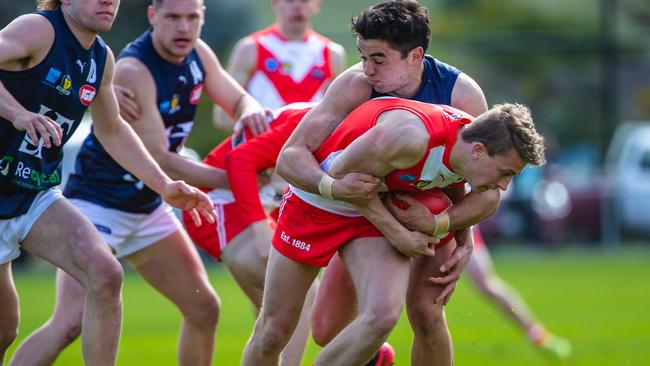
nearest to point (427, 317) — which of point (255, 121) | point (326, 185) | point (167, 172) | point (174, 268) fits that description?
point (326, 185)

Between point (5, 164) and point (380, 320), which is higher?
point (5, 164)

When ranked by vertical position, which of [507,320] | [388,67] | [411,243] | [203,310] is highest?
[388,67]

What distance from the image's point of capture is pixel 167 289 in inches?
252

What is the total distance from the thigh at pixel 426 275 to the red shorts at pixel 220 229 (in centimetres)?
114

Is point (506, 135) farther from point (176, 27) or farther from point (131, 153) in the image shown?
point (176, 27)

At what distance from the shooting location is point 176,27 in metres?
6.29

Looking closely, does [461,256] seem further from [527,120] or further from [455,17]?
[455,17]

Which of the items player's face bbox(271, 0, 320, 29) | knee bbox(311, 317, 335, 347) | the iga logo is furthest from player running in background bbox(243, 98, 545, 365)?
player's face bbox(271, 0, 320, 29)

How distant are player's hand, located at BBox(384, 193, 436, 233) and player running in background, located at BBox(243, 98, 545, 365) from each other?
4cm

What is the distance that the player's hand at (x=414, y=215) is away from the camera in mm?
5113

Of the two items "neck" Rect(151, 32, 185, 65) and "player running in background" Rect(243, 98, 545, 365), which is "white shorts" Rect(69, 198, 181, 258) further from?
"player running in background" Rect(243, 98, 545, 365)

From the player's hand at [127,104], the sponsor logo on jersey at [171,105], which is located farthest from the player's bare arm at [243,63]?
the player's hand at [127,104]

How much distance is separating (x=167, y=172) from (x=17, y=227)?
118 cm

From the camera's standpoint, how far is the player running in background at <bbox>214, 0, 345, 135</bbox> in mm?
8023
